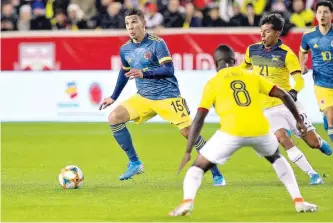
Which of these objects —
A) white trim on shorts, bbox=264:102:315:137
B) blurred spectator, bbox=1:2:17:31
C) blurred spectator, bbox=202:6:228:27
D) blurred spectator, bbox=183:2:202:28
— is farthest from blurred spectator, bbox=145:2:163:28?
white trim on shorts, bbox=264:102:315:137

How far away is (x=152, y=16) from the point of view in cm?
2489

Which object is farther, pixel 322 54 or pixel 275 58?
pixel 322 54

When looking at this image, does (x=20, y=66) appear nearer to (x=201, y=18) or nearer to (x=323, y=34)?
(x=201, y=18)

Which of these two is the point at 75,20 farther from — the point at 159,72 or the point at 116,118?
the point at 159,72

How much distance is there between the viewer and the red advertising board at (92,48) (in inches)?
950

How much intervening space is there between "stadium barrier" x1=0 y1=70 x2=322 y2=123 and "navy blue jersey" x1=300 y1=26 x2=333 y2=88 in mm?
7281

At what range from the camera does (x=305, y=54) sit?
1418cm

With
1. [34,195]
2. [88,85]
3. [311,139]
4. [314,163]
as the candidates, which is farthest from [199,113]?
[88,85]

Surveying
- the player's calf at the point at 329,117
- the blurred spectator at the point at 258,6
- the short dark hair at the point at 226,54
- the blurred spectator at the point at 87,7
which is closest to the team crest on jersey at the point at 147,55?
the player's calf at the point at 329,117

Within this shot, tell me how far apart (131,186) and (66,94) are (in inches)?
400

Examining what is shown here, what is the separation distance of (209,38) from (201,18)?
3.19 feet

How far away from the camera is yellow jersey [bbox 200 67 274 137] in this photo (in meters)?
9.55

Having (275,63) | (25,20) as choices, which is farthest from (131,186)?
(25,20)

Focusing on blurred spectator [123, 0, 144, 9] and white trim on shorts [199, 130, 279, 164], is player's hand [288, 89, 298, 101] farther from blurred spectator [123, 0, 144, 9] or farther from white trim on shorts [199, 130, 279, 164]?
blurred spectator [123, 0, 144, 9]
